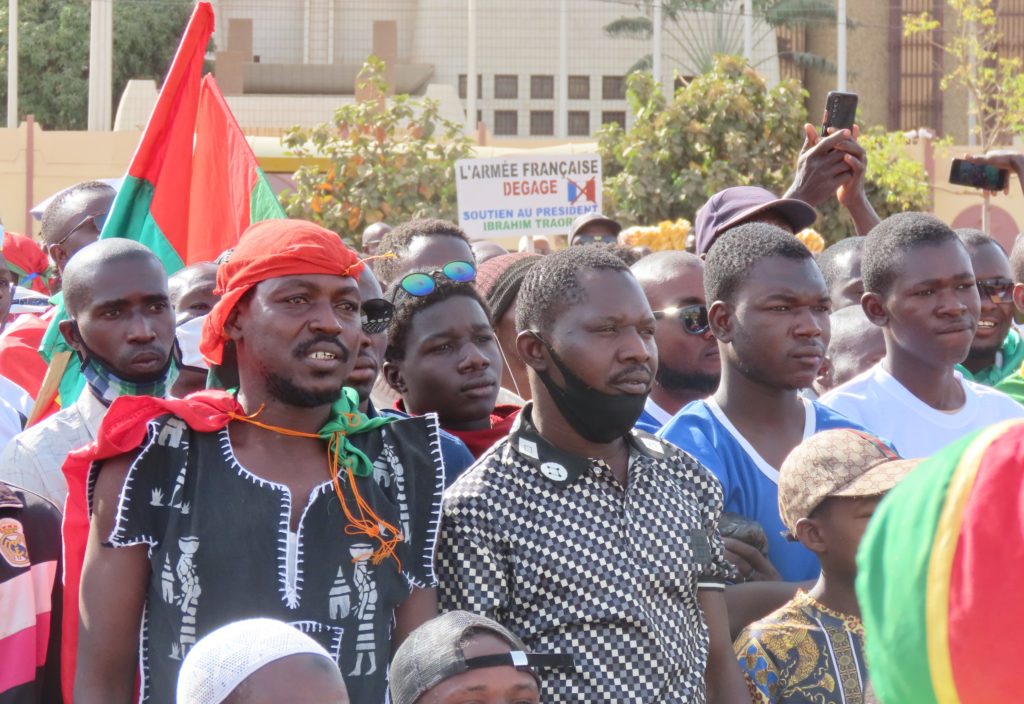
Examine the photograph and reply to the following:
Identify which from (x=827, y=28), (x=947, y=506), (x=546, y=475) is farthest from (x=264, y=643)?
(x=827, y=28)

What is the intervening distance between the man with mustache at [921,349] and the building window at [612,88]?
29703 mm

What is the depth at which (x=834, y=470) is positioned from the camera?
3588 mm

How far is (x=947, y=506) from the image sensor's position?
1270 millimetres

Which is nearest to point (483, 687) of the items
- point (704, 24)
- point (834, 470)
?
point (834, 470)

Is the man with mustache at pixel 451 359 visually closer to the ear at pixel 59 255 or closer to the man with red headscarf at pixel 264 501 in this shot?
the man with red headscarf at pixel 264 501

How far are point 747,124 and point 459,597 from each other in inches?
479

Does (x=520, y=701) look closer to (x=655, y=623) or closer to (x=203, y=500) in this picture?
(x=655, y=623)

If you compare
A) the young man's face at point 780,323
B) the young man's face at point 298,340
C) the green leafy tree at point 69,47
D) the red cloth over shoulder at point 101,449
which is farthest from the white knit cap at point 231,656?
the green leafy tree at point 69,47

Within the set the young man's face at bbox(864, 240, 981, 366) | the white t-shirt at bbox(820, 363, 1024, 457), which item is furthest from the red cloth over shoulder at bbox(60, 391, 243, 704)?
the young man's face at bbox(864, 240, 981, 366)

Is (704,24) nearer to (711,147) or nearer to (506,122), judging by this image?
(506,122)

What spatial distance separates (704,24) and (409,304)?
100 feet

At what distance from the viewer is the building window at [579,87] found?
33938mm

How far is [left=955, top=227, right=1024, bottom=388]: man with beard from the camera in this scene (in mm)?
5867

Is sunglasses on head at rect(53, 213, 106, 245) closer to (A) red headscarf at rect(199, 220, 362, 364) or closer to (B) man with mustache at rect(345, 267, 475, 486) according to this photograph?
(B) man with mustache at rect(345, 267, 475, 486)
